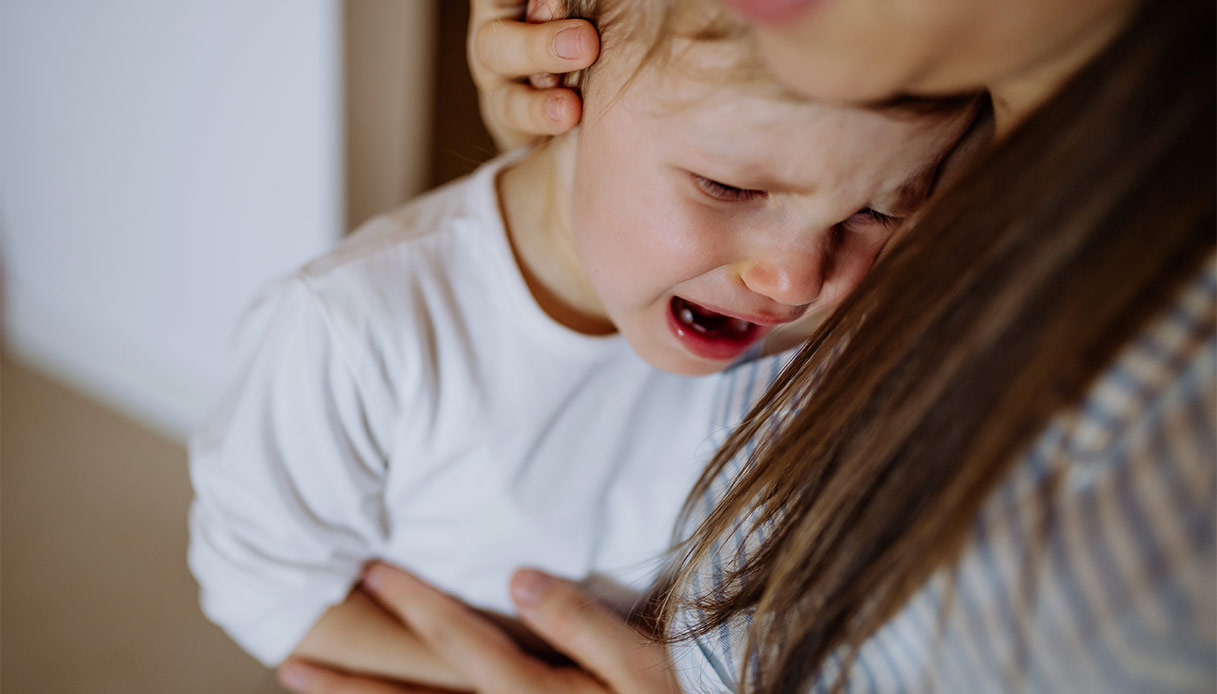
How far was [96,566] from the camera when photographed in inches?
42.2

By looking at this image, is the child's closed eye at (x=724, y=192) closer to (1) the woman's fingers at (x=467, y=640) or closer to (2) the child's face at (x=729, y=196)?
(2) the child's face at (x=729, y=196)

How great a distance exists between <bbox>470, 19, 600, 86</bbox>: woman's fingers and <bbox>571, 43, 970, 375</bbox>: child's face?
0.02 metres

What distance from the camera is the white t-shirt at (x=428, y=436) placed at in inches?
23.5

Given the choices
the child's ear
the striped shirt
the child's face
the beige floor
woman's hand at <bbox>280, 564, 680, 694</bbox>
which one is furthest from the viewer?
the beige floor

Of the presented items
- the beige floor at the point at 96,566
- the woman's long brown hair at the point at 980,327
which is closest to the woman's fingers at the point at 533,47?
the woman's long brown hair at the point at 980,327

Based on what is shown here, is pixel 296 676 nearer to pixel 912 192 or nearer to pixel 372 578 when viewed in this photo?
pixel 372 578

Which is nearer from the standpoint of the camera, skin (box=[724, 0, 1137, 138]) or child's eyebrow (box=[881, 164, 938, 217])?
skin (box=[724, 0, 1137, 138])

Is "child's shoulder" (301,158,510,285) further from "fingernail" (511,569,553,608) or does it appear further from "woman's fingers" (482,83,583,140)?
"fingernail" (511,569,553,608)

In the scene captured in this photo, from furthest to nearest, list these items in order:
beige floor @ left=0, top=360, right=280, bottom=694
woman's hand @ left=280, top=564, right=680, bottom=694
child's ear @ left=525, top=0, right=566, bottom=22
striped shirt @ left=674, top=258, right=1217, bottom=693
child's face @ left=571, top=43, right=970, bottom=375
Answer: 1. beige floor @ left=0, top=360, right=280, bottom=694
2. woman's hand @ left=280, top=564, right=680, bottom=694
3. child's ear @ left=525, top=0, right=566, bottom=22
4. child's face @ left=571, top=43, right=970, bottom=375
5. striped shirt @ left=674, top=258, right=1217, bottom=693

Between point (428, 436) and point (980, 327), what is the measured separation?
399 mm

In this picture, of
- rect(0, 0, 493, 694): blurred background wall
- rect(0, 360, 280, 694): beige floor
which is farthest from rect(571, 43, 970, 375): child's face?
rect(0, 360, 280, 694): beige floor

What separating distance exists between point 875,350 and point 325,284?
0.36 metres

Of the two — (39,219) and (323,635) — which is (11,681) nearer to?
(323,635)

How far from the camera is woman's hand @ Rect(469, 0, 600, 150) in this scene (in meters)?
0.50
